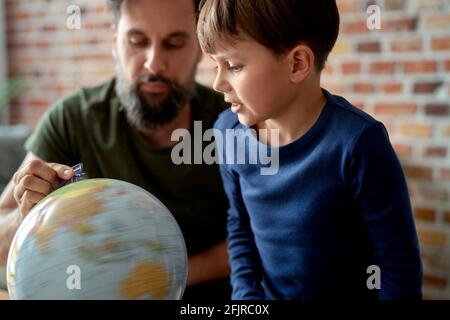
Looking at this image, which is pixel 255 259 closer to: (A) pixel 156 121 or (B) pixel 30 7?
(A) pixel 156 121

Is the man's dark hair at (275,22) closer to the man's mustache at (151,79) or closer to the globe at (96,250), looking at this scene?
the globe at (96,250)

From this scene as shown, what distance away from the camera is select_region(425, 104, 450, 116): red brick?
1788 millimetres

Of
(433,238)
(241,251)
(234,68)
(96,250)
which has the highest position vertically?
(234,68)

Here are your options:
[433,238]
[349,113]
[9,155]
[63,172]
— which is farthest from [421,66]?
[9,155]

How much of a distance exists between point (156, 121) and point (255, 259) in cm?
50

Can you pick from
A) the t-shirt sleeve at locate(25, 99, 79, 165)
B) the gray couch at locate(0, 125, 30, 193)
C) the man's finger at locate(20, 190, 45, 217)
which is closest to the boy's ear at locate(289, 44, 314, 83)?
the man's finger at locate(20, 190, 45, 217)

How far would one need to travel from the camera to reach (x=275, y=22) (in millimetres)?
884

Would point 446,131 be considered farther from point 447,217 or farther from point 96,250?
point 96,250

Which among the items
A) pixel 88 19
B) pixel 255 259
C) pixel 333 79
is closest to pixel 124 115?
pixel 255 259

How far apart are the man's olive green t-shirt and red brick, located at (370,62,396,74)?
73 cm

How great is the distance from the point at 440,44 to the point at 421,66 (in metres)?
0.09

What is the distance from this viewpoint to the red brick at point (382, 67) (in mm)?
1877

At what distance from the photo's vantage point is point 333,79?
2002mm

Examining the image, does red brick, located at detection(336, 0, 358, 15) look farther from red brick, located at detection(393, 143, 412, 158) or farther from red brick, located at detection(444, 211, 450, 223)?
red brick, located at detection(444, 211, 450, 223)
